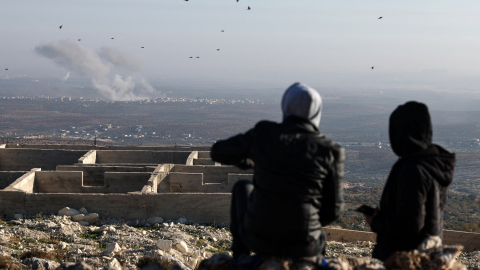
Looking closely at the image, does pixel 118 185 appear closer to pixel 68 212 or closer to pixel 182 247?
pixel 68 212

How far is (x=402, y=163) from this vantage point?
Result: 340cm

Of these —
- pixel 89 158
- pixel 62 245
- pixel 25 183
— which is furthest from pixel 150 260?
pixel 89 158

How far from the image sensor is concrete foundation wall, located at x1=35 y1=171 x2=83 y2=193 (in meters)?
11.9

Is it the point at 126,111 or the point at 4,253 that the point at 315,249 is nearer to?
the point at 4,253

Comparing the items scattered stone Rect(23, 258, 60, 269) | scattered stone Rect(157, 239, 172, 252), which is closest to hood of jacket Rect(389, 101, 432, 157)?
scattered stone Rect(23, 258, 60, 269)

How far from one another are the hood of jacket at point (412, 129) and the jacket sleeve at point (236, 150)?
118 centimetres

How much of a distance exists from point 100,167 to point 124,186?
4.22ft

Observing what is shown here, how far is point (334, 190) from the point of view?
308cm

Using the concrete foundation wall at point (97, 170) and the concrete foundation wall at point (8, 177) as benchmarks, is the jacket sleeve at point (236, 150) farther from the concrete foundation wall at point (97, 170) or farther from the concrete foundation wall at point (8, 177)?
the concrete foundation wall at point (8, 177)

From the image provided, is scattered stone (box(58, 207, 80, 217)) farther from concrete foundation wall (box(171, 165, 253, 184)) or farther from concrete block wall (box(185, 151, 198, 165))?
concrete block wall (box(185, 151, 198, 165))

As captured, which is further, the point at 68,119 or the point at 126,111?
the point at 126,111

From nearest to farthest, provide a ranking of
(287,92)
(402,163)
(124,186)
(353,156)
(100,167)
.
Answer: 1. (287,92)
2. (402,163)
3. (124,186)
4. (100,167)
5. (353,156)

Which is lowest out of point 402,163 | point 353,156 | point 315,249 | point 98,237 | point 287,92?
point 353,156

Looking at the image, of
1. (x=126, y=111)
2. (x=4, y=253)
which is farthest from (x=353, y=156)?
(x=126, y=111)
